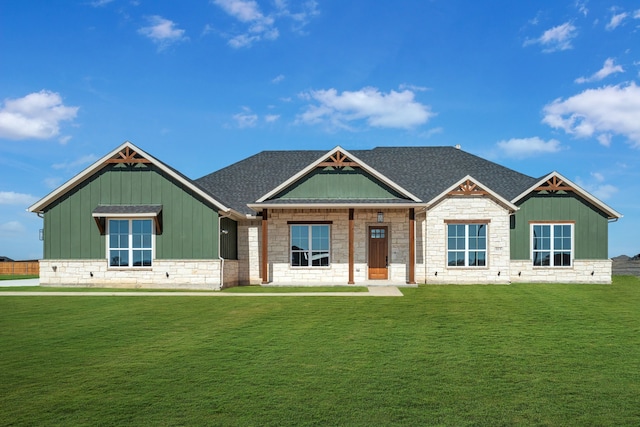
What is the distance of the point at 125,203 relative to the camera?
23.8 m

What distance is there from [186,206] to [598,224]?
19.5m

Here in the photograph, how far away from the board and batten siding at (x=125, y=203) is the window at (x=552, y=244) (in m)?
15.4

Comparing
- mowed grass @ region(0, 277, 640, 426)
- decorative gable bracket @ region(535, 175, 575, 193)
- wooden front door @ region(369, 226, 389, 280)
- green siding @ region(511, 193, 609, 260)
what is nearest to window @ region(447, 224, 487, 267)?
green siding @ region(511, 193, 609, 260)

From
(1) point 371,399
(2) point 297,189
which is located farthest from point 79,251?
(1) point 371,399

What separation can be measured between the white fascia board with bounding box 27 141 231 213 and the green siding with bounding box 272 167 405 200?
3412mm

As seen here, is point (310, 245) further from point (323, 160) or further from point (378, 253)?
point (323, 160)

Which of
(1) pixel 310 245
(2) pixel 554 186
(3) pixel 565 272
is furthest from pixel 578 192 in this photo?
(1) pixel 310 245

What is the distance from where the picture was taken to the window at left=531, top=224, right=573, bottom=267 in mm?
27094

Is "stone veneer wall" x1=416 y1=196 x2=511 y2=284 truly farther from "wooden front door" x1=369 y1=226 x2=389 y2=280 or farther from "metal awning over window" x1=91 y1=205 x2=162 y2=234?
"metal awning over window" x1=91 y1=205 x2=162 y2=234

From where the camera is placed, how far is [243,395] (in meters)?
7.04

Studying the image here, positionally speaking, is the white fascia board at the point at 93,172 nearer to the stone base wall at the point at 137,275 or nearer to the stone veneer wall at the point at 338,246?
the stone base wall at the point at 137,275

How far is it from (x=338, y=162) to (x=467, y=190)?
6.15m

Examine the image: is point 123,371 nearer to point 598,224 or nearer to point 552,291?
point 552,291

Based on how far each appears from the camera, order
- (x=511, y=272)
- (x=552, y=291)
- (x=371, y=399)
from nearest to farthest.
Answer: (x=371, y=399), (x=552, y=291), (x=511, y=272)
